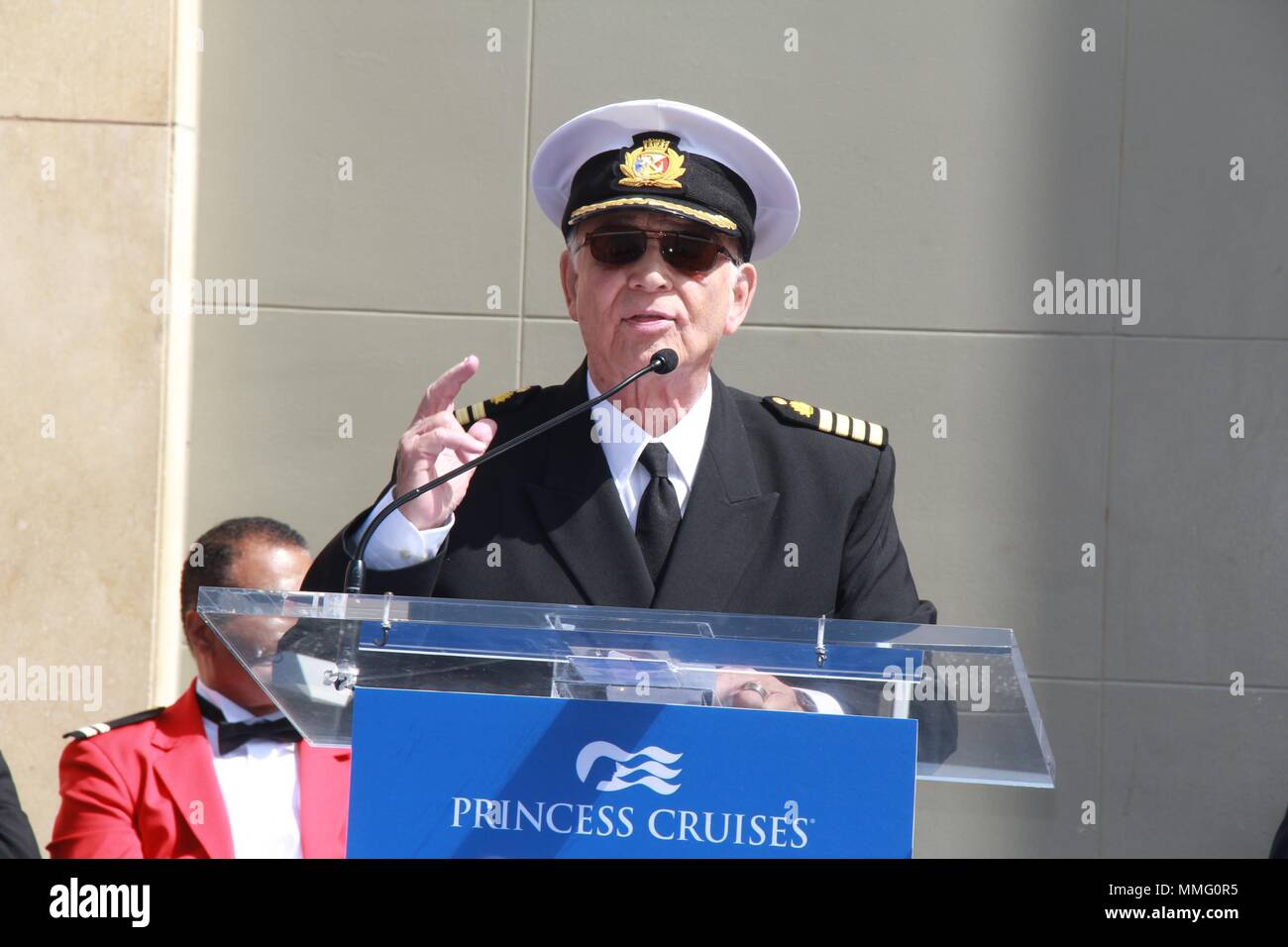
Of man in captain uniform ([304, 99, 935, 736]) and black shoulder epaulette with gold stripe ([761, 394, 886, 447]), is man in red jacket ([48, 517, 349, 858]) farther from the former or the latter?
black shoulder epaulette with gold stripe ([761, 394, 886, 447])

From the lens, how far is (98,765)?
3465mm

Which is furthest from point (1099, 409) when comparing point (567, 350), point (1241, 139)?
point (567, 350)

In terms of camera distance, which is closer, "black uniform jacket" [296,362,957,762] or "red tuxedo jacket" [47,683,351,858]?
"black uniform jacket" [296,362,957,762]

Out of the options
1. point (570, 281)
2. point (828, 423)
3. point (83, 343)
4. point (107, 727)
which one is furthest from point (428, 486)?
point (83, 343)

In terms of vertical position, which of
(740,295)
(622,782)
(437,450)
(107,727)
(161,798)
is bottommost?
(161,798)

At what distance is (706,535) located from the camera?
2670 millimetres

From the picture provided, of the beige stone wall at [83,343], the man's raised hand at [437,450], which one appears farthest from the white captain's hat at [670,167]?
the beige stone wall at [83,343]

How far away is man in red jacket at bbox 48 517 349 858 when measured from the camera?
3.38m

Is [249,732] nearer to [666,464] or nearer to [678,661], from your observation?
[666,464]

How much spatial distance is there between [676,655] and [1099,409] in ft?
13.2

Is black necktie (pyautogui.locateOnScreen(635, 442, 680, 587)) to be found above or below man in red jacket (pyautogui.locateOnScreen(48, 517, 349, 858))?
above

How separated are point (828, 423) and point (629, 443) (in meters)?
0.44

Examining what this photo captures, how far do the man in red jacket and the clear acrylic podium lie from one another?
1571 mm

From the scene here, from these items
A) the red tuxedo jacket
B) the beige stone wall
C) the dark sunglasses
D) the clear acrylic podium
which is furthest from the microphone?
the beige stone wall
